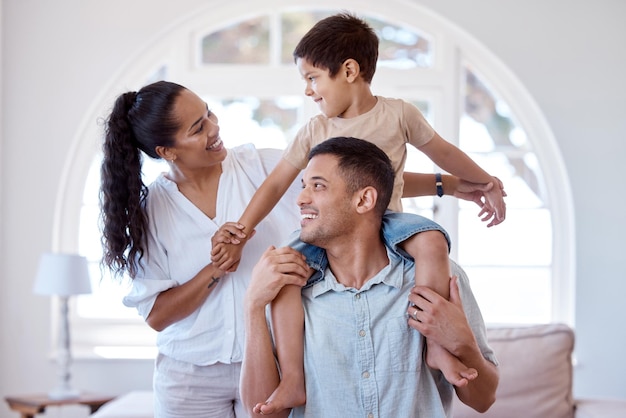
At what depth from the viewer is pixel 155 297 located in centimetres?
222

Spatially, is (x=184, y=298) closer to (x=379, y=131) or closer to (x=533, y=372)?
(x=379, y=131)

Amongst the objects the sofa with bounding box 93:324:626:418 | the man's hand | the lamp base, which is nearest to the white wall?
the lamp base

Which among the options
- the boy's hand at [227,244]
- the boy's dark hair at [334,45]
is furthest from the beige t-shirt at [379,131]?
the boy's hand at [227,244]

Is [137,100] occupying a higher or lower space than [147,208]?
higher

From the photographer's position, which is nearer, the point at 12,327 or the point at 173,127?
the point at 173,127

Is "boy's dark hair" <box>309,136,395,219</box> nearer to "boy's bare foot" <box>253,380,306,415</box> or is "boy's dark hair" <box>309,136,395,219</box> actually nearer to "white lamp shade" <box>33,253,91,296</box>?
"boy's bare foot" <box>253,380,306,415</box>

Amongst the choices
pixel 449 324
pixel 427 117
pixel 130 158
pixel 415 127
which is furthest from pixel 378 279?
pixel 427 117

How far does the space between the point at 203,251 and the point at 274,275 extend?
1.25 feet

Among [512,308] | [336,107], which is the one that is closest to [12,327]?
[512,308]

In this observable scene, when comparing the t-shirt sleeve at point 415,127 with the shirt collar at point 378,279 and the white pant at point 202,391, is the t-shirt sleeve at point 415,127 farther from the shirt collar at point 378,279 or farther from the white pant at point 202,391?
the white pant at point 202,391

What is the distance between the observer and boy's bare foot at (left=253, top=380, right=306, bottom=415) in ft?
6.19

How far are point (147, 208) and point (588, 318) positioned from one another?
Result: 3.76 meters

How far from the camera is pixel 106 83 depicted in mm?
5293

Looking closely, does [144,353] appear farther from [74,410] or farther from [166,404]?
[166,404]
